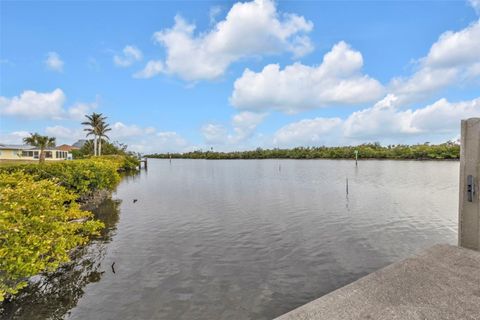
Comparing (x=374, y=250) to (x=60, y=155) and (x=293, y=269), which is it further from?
(x=60, y=155)

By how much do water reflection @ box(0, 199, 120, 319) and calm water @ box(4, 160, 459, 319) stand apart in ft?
0.09

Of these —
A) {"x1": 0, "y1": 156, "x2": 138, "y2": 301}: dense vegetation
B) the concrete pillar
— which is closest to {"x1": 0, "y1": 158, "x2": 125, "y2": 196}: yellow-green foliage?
{"x1": 0, "y1": 156, "x2": 138, "y2": 301}: dense vegetation

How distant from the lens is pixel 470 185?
19.6ft

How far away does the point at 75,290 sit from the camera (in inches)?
300

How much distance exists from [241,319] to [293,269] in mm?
3002

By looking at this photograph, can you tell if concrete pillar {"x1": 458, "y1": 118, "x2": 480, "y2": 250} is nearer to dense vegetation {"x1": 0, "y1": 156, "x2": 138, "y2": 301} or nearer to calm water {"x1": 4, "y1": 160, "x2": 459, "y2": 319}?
calm water {"x1": 4, "y1": 160, "x2": 459, "y2": 319}

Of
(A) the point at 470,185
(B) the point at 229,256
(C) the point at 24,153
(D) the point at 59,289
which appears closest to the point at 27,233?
(D) the point at 59,289

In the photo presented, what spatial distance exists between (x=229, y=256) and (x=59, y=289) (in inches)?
198

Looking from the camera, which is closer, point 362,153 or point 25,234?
point 25,234

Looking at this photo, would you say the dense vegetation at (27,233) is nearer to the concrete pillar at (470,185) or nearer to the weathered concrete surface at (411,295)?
the weathered concrete surface at (411,295)

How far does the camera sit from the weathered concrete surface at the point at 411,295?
385cm

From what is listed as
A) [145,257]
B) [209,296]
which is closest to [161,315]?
[209,296]

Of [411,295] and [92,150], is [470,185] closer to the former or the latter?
[411,295]

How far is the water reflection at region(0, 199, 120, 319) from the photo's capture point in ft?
21.4
